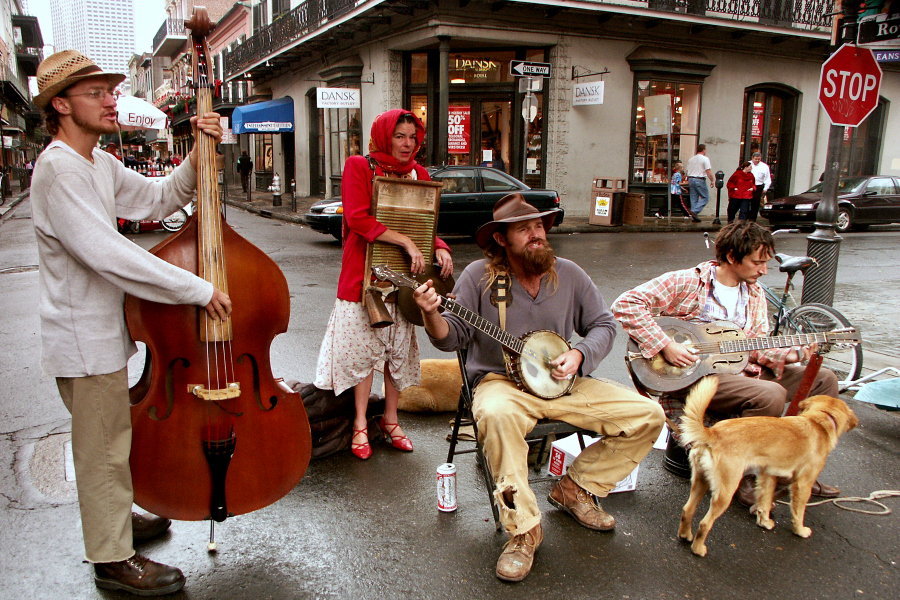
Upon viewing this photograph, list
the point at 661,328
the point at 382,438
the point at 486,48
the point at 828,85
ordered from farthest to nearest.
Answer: the point at 486,48, the point at 828,85, the point at 382,438, the point at 661,328

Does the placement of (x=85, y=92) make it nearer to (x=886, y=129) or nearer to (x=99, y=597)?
(x=99, y=597)

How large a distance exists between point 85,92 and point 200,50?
0.58 metres

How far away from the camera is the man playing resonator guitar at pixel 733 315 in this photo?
10.8 feet


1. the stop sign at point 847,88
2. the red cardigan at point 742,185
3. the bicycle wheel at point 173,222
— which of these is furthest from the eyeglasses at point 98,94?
the red cardigan at point 742,185

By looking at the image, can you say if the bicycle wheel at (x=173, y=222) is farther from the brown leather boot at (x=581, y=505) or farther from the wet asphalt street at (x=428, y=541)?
the brown leather boot at (x=581, y=505)

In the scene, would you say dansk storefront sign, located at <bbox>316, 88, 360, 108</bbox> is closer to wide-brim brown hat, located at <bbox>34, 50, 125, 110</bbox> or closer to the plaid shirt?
the plaid shirt

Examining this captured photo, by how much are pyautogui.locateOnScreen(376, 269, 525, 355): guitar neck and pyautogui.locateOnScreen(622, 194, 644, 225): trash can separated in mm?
14199

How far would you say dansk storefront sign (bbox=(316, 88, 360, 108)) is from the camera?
17.1 metres

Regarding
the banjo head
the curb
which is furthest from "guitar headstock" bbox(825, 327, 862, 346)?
the curb

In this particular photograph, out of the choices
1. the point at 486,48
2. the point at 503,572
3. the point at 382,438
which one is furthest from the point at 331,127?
the point at 503,572

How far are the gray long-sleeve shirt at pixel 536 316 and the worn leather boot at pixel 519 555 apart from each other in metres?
0.79

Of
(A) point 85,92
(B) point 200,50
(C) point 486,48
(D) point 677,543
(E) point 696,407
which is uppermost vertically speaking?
Answer: (C) point 486,48

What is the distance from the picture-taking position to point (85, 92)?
2.19m

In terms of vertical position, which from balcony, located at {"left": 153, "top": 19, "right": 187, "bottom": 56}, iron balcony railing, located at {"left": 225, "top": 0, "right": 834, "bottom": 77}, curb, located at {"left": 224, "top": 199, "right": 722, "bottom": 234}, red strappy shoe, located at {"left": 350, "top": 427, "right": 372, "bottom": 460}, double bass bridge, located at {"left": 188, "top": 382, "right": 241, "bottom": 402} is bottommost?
red strappy shoe, located at {"left": 350, "top": 427, "right": 372, "bottom": 460}
